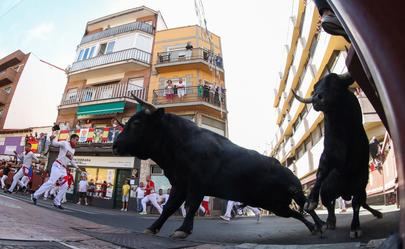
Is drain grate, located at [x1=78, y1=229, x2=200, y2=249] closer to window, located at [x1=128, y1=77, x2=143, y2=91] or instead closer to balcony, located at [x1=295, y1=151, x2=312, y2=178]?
window, located at [x1=128, y1=77, x2=143, y2=91]

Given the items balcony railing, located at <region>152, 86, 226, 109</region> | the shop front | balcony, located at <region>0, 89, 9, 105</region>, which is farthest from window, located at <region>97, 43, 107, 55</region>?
the shop front

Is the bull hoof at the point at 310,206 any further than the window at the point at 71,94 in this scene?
No

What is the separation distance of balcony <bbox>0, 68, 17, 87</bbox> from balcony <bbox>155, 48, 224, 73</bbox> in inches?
39.9

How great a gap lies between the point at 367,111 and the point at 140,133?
4.42 ft

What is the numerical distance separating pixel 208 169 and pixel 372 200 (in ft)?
3.32

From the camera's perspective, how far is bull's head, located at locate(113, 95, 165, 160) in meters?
2.04

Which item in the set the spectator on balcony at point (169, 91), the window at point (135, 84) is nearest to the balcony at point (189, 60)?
the spectator on balcony at point (169, 91)

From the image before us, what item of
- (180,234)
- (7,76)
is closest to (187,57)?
(7,76)

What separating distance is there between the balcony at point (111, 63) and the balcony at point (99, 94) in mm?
99

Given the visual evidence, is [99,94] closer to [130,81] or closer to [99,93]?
[99,93]

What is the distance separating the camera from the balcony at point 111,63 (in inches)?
78.5

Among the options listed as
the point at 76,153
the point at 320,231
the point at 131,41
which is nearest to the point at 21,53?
the point at 131,41

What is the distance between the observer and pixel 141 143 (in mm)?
2160

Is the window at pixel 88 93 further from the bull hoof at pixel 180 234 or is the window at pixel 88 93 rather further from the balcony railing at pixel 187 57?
the bull hoof at pixel 180 234
